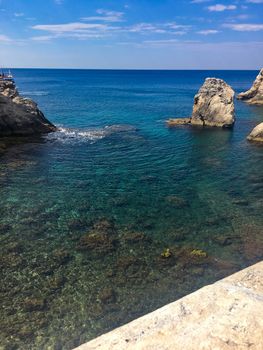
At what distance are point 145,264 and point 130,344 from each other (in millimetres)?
10483

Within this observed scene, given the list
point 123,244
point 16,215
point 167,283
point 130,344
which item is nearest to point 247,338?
point 130,344

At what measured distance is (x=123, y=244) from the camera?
22.2 meters

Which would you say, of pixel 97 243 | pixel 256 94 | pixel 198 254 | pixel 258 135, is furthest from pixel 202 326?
pixel 256 94

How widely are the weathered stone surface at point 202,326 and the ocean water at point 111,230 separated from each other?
17.4 feet

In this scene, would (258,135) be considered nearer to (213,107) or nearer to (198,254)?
(213,107)

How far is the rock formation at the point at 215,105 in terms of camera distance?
202 ft

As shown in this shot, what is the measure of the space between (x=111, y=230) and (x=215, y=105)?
45597mm

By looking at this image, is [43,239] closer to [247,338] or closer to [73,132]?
[247,338]

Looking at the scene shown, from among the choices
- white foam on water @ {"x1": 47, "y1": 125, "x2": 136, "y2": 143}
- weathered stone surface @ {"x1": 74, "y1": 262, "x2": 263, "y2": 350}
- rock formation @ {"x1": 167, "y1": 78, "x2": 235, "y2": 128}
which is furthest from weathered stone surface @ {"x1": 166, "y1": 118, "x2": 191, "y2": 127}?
weathered stone surface @ {"x1": 74, "y1": 262, "x2": 263, "y2": 350}

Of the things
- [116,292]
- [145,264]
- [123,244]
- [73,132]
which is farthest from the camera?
[73,132]

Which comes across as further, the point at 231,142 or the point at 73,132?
the point at 73,132

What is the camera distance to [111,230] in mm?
23875

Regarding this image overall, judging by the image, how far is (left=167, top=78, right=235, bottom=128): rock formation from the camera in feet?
202

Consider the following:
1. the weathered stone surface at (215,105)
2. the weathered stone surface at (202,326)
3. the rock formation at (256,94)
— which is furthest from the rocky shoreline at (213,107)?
the weathered stone surface at (202,326)
